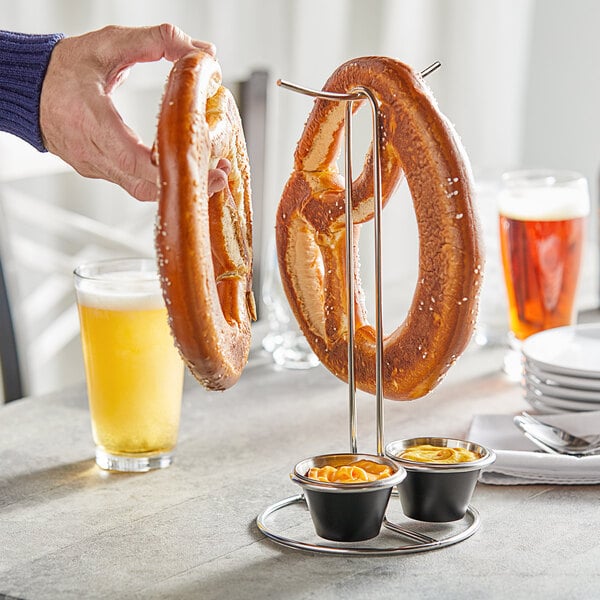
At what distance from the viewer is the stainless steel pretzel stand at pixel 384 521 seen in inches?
37.6

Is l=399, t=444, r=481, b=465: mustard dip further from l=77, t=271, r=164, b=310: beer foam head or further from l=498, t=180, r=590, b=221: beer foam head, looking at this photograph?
l=498, t=180, r=590, b=221: beer foam head

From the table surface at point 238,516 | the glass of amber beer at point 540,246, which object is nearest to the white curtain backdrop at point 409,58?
the glass of amber beer at point 540,246

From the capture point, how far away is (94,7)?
283 cm

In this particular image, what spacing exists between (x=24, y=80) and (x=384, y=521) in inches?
24.1

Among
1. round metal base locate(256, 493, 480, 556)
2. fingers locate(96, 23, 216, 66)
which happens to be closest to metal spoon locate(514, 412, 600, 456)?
round metal base locate(256, 493, 480, 556)

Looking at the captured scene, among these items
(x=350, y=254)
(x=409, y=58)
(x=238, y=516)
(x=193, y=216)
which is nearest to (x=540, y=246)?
(x=350, y=254)

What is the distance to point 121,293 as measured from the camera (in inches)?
47.2

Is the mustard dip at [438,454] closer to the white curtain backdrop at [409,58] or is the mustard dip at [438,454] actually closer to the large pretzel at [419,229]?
the large pretzel at [419,229]

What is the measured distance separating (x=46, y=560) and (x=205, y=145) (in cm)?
40

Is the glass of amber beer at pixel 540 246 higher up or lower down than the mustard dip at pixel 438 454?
higher up

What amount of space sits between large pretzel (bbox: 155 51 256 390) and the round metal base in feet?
0.50

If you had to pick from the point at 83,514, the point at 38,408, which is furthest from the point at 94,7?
the point at 83,514

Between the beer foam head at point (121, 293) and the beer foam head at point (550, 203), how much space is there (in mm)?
611

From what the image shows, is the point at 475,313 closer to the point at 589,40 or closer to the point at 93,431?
the point at 93,431
